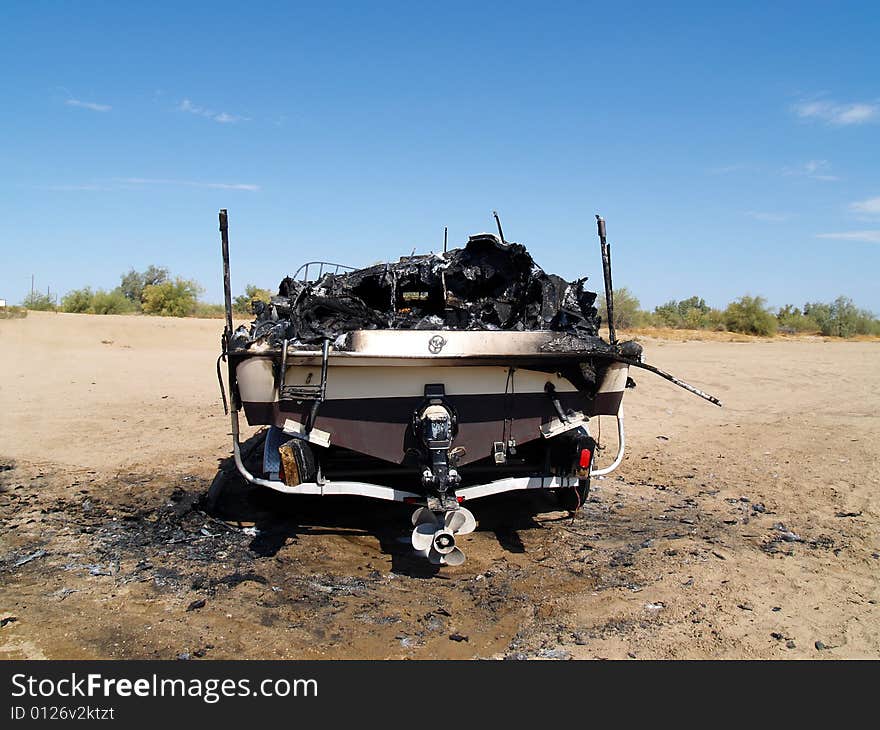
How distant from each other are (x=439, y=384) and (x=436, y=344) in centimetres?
35

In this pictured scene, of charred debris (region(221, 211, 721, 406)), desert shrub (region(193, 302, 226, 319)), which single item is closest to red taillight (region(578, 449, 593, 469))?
charred debris (region(221, 211, 721, 406))

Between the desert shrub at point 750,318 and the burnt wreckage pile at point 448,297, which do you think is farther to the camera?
the desert shrub at point 750,318

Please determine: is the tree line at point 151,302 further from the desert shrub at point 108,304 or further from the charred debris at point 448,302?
the charred debris at point 448,302

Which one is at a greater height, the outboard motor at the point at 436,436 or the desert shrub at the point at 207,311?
the desert shrub at the point at 207,311

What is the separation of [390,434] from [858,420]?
333 inches

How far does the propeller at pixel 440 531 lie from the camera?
14.6ft

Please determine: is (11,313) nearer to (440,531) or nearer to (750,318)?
(440,531)

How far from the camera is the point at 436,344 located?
448cm

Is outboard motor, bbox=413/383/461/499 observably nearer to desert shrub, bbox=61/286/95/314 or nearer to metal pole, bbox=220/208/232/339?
metal pole, bbox=220/208/232/339

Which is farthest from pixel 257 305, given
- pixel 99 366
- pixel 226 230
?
pixel 99 366

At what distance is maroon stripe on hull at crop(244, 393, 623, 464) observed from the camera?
4.67 meters

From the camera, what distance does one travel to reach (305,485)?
15.6 ft

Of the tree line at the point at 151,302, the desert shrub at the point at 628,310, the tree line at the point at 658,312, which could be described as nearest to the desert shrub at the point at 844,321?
the tree line at the point at 658,312
